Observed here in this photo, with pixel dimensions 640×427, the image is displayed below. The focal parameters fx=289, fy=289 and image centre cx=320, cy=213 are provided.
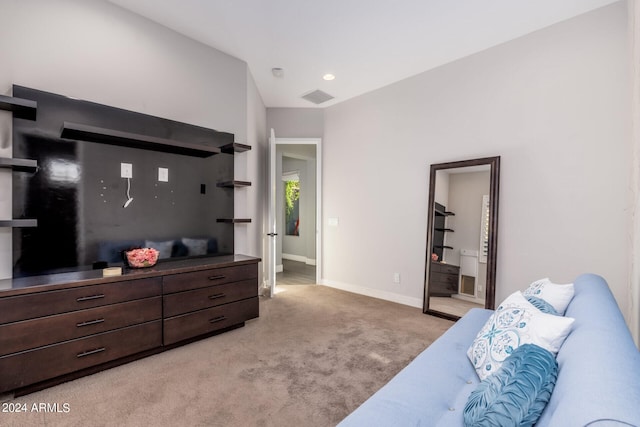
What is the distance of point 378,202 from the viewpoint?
4020 mm

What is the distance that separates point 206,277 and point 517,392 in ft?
7.86

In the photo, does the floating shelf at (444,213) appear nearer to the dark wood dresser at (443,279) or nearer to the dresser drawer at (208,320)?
the dark wood dresser at (443,279)

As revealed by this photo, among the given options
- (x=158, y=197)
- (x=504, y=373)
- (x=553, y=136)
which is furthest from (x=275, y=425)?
(x=553, y=136)

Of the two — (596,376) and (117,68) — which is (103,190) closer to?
(117,68)

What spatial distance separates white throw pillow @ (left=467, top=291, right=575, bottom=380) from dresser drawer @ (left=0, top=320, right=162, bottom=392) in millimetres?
2287

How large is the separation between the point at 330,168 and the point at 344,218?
833 millimetres

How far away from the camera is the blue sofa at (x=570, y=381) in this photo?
0.57 m

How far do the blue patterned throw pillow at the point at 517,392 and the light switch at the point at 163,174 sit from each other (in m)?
2.92

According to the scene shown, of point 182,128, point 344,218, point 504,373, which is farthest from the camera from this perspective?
point 344,218

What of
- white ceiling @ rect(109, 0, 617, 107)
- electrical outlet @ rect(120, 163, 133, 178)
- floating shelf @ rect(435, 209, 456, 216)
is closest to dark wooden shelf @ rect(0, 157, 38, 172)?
electrical outlet @ rect(120, 163, 133, 178)

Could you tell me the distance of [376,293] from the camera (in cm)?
403

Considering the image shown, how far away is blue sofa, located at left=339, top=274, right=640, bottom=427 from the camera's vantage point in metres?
0.57

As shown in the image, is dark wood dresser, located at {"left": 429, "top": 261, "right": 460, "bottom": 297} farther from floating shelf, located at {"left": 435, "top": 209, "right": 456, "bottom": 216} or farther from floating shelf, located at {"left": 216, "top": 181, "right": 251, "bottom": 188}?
floating shelf, located at {"left": 216, "top": 181, "right": 251, "bottom": 188}

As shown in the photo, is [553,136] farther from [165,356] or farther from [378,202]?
[165,356]
